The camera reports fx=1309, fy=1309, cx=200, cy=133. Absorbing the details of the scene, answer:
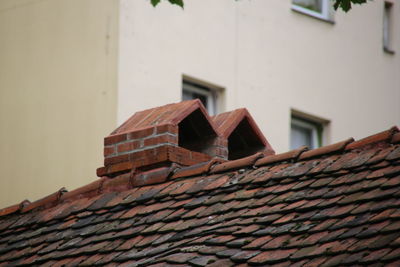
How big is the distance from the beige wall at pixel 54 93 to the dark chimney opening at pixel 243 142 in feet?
17.6

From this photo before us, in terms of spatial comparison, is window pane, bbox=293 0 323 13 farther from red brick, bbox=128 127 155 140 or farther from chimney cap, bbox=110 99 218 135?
red brick, bbox=128 127 155 140

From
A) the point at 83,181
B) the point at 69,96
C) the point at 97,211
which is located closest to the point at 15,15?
the point at 69,96

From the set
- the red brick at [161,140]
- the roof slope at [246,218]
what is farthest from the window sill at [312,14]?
the roof slope at [246,218]

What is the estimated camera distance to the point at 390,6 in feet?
74.3

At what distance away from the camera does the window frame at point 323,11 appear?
2067 centimetres

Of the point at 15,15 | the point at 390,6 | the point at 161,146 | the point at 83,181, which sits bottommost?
the point at 161,146

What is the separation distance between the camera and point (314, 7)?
2098 centimetres

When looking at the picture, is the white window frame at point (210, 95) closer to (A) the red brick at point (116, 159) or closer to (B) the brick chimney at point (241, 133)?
(B) the brick chimney at point (241, 133)

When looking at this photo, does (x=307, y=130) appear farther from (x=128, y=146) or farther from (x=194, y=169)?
(x=194, y=169)

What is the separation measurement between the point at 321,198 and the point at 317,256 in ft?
2.91

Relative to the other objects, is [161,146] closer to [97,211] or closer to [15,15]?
[97,211]

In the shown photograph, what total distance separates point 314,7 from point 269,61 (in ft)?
5.24

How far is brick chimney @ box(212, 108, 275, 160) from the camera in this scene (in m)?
11.2

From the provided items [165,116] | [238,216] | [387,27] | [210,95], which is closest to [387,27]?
[387,27]
